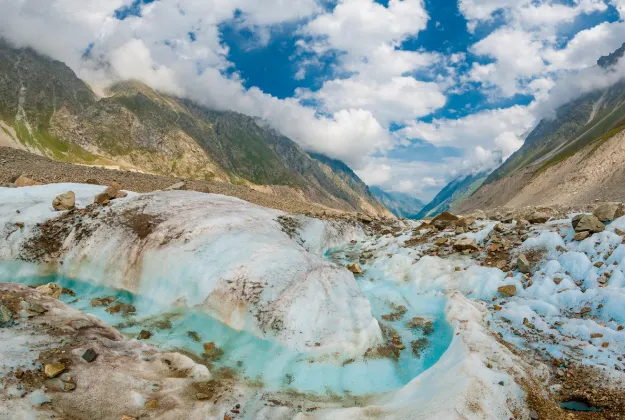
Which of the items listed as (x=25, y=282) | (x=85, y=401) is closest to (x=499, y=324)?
(x=85, y=401)

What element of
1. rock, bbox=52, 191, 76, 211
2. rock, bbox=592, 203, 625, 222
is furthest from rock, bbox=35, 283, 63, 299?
rock, bbox=592, 203, 625, 222

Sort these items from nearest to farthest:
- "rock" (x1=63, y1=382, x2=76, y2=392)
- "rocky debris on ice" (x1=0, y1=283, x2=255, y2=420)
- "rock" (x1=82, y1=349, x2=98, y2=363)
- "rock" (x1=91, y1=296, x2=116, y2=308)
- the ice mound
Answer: "rocky debris on ice" (x1=0, y1=283, x2=255, y2=420), "rock" (x1=63, y1=382, x2=76, y2=392), "rock" (x1=82, y1=349, x2=98, y2=363), the ice mound, "rock" (x1=91, y1=296, x2=116, y2=308)

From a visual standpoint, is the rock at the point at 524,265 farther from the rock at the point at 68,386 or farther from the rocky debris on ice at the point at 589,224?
the rock at the point at 68,386

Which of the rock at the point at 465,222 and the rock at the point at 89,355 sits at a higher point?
the rock at the point at 465,222

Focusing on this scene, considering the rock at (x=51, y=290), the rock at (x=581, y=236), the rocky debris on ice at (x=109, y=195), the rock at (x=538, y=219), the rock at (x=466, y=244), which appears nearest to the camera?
the rock at (x=51, y=290)

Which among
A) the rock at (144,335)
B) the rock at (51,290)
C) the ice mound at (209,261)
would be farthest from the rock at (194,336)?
the rock at (51,290)

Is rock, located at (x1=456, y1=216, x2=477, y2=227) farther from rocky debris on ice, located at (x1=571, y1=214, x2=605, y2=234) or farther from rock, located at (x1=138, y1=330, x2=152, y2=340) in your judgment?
rock, located at (x1=138, y1=330, x2=152, y2=340)

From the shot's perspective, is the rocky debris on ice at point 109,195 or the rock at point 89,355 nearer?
the rock at point 89,355
